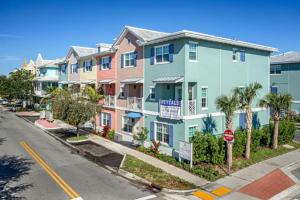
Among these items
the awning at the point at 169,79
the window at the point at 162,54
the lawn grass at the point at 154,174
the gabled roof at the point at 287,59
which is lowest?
the lawn grass at the point at 154,174

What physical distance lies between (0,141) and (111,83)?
12.5m

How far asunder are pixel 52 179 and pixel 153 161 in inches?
289

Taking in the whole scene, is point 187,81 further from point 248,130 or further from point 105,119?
point 105,119

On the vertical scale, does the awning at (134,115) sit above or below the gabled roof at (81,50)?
below

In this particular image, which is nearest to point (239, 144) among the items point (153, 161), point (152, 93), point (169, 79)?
point (153, 161)

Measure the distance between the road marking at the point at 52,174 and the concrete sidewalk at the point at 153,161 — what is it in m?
6.08

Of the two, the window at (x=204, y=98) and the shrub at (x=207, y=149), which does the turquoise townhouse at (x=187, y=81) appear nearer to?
the window at (x=204, y=98)

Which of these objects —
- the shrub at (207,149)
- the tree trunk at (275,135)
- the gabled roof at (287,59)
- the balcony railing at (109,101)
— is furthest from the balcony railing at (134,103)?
the gabled roof at (287,59)

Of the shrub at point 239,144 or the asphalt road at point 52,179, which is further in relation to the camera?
the shrub at point 239,144

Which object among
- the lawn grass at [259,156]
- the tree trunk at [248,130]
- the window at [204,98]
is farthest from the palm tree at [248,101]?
the window at [204,98]

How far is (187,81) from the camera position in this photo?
21.2 metres

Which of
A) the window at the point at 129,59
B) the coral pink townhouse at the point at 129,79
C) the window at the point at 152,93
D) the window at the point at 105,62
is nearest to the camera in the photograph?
the window at the point at 152,93

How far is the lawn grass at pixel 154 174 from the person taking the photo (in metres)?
15.8

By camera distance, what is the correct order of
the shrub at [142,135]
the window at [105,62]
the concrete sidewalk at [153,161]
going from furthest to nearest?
the window at [105,62] < the shrub at [142,135] < the concrete sidewalk at [153,161]
